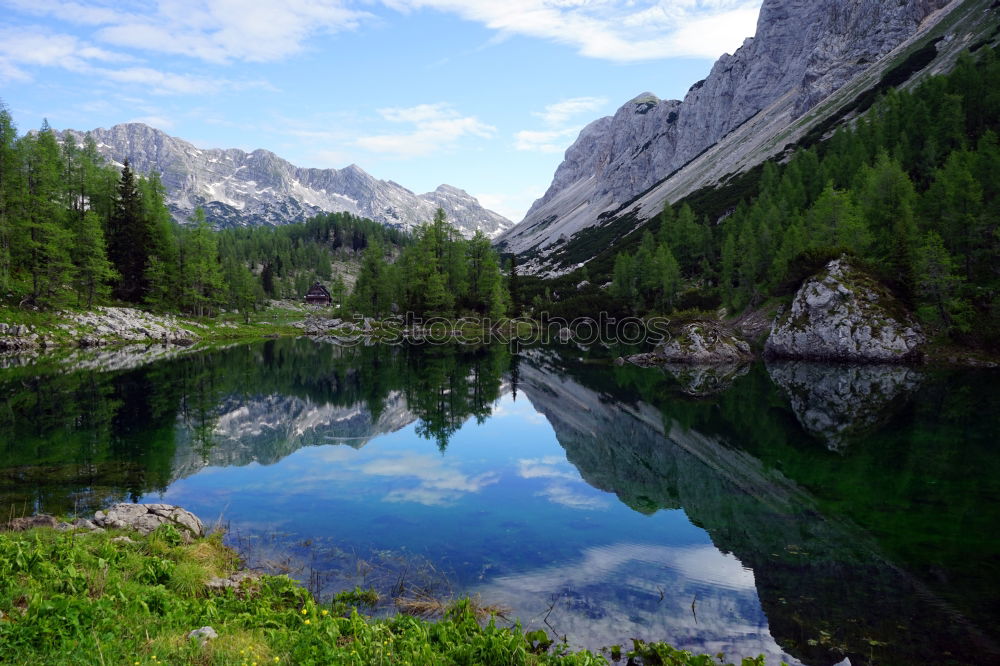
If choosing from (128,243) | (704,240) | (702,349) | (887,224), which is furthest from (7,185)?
(704,240)

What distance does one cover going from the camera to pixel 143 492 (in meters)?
19.2

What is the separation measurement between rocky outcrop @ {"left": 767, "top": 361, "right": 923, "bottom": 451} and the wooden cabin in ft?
521

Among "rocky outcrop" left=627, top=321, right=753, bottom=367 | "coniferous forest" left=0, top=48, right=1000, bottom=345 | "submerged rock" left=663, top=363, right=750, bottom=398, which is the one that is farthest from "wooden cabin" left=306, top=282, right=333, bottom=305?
"submerged rock" left=663, top=363, right=750, bottom=398

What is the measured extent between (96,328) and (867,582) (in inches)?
3375

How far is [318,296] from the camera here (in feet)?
608

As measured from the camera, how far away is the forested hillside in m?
52.8

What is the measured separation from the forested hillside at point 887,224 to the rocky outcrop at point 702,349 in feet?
36.8

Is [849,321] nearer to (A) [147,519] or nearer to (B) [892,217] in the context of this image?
(B) [892,217]

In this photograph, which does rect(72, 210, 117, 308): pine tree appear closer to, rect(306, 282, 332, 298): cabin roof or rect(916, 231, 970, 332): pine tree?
rect(916, 231, 970, 332): pine tree

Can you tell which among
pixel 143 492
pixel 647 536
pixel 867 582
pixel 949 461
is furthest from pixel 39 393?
pixel 949 461

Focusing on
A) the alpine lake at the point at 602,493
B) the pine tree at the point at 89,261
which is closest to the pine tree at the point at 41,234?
the pine tree at the point at 89,261

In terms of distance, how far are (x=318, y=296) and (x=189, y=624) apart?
186606 mm

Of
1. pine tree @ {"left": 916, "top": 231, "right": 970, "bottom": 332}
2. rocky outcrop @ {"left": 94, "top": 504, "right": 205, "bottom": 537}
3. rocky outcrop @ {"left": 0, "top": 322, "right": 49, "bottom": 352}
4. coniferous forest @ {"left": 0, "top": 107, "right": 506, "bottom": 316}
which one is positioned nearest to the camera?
rocky outcrop @ {"left": 94, "top": 504, "right": 205, "bottom": 537}

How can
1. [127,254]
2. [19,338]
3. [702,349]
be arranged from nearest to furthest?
[702,349]
[19,338]
[127,254]
